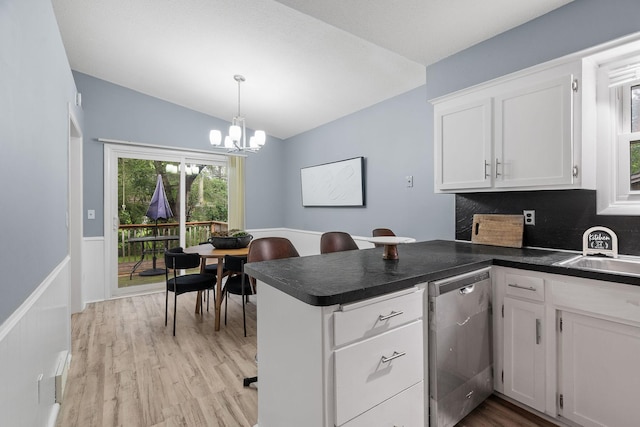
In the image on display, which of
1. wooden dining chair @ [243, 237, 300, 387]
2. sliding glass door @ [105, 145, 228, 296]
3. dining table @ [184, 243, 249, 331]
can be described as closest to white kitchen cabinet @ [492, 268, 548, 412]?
wooden dining chair @ [243, 237, 300, 387]

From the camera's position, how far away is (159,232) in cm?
479

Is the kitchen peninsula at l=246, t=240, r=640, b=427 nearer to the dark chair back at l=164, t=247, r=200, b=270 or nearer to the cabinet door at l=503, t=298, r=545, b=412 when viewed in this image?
the cabinet door at l=503, t=298, r=545, b=412

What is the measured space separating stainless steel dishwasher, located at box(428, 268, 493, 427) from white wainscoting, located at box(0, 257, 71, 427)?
171cm

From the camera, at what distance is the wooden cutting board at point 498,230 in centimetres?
239

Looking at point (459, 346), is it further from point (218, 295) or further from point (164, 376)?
point (218, 295)

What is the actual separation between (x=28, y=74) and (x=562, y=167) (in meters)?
2.94

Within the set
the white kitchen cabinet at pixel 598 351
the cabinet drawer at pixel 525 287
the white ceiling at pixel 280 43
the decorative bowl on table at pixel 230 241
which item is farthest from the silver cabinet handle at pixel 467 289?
the decorative bowl on table at pixel 230 241

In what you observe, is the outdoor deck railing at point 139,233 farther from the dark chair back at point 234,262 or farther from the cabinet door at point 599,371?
the cabinet door at point 599,371

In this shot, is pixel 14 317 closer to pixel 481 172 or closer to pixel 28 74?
pixel 28 74

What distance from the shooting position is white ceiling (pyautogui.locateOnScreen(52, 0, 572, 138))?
7.22ft

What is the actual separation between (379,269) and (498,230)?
1.43 meters

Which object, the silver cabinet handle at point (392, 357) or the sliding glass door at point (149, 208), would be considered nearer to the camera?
the silver cabinet handle at point (392, 357)

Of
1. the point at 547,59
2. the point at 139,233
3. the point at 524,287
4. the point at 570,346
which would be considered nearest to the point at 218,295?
the point at 139,233

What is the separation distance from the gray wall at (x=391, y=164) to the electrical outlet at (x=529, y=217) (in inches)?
26.9
